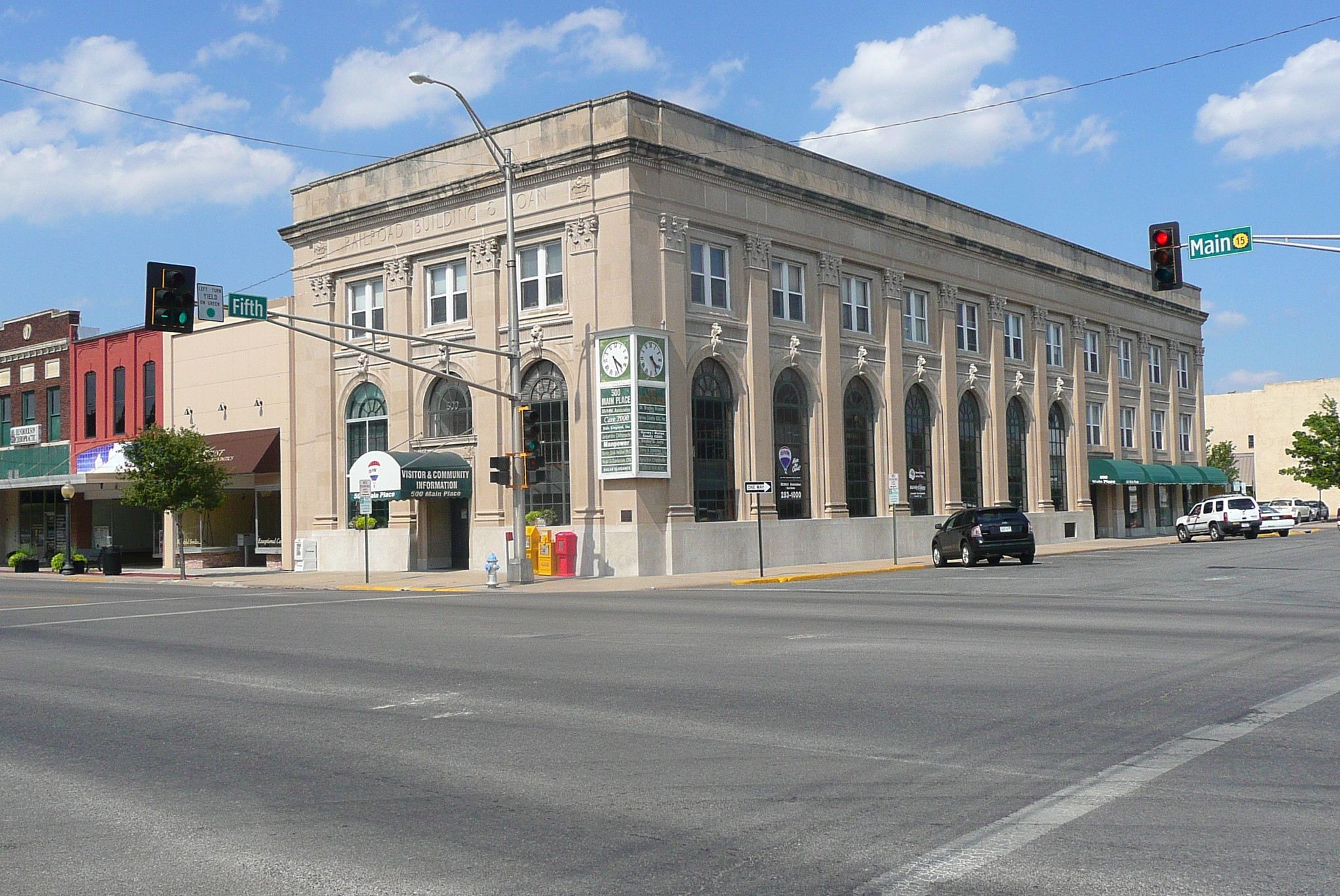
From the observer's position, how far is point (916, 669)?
1167 centimetres

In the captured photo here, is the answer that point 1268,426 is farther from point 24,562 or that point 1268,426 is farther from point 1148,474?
point 24,562

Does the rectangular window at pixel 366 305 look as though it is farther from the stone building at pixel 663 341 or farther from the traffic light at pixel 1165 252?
the traffic light at pixel 1165 252

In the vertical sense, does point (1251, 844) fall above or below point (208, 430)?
below

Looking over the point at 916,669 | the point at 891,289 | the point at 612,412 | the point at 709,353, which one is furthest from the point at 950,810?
the point at 891,289

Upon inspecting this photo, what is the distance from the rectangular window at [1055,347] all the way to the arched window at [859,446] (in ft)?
47.3

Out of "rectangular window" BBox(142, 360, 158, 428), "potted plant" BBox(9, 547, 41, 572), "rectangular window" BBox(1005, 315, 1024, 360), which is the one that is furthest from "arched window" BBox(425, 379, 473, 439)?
"rectangular window" BBox(1005, 315, 1024, 360)

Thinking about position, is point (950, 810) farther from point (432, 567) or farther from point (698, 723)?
point (432, 567)

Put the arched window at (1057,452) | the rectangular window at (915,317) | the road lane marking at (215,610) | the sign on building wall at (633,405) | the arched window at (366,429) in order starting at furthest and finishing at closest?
the arched window at (1057,452) → the rectangular window at (915,317) → the arched window at (366,429) → the sign on building wall at (633,405) → the road lane marking at (215,610)

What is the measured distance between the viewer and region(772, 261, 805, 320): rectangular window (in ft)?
126

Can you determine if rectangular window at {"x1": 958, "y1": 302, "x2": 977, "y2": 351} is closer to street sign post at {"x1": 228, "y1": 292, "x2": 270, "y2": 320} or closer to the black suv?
the black suv

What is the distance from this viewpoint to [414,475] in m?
35.0

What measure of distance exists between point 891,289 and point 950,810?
37982 mm

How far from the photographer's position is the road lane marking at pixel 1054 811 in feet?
17.4

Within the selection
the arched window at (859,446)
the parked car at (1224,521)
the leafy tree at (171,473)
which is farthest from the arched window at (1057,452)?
the leafy tree at (171,473)
